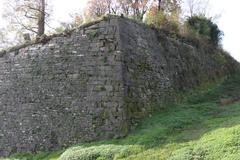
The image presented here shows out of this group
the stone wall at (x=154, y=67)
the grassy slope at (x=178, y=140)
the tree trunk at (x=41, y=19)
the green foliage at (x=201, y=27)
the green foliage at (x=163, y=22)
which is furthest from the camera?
the tree trunk at (x=41, y=19)

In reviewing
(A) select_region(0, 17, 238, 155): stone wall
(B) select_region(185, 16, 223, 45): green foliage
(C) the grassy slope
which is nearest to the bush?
(A) select_region(0, 17, 238, 155): stone wall

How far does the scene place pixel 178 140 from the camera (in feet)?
37.8

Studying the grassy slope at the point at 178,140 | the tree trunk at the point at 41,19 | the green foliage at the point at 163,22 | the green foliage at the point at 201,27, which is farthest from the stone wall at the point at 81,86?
the tree trunk at the point at 41,19

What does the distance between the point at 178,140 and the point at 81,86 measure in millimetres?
3985

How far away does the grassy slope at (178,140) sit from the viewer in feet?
33.3

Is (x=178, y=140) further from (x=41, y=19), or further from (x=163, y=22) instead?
(x=41, y=19)

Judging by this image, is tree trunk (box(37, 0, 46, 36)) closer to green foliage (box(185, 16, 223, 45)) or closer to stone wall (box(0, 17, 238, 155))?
green foliage (box(185, 16, 223, 45))

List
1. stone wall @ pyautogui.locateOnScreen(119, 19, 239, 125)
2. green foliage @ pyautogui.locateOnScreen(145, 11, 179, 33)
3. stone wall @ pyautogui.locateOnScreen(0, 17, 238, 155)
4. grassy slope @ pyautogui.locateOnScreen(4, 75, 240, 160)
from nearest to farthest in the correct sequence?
1. grassy slope @ pyautogui.locateOnScreen(4, 75, 240, 160)
2. stone wall @ pyautogui.locateOnScreen(0, 17, 238, 155)
3. stone wall @ pyautogui.locateOnScreen(119, 19, 239, 125)
4. green foliage @ pyautogui.locateOnScreen(145, 11, 179, 33)

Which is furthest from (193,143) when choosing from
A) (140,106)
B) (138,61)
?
(138,61)

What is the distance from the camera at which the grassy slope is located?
10164 mm

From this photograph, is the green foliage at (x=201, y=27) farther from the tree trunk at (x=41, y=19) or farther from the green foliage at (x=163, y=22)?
the tree trunk at (x=41, y=19)

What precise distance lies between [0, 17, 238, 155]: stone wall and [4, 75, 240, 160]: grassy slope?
0.68m

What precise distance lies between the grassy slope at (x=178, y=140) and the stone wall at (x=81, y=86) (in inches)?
26.6

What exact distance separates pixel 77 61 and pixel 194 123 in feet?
13.8
